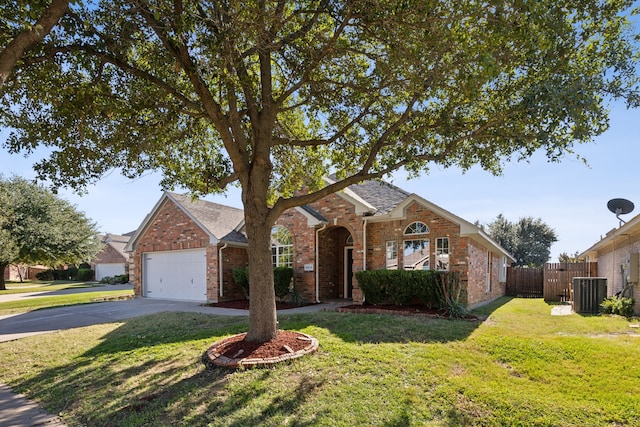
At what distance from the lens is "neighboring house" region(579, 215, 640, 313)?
1119 cm

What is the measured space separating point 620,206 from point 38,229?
34757mm

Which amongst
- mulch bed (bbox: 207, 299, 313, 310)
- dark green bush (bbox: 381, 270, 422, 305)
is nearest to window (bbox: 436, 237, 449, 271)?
dark green bush (bbox: 381, 270, 422, 305)

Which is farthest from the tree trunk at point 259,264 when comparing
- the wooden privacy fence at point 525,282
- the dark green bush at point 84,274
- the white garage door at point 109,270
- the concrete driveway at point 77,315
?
the dark green bush at point 84,274

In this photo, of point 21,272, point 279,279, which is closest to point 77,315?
point 279,279

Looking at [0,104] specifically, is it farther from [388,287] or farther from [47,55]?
[388,287]

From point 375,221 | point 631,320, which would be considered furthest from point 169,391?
point 631,320

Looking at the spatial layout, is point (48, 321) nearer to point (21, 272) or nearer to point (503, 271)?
point (503, 271)

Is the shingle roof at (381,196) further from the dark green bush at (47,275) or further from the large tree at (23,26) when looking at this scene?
the dark green bush at (47,275)

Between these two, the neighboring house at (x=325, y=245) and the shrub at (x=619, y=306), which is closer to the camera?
the shrub at (x=619, y=306)

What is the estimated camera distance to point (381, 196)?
15336 mm

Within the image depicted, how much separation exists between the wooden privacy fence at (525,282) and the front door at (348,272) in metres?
11.3

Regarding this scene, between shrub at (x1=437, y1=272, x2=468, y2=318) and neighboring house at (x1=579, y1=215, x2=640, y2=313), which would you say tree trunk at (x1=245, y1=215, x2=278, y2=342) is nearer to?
shrub at (x1=437, y1=272, x2=468, y2=318)

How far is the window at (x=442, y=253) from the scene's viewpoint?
1233 centimetres

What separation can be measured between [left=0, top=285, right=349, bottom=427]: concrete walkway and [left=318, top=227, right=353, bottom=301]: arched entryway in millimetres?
1541
